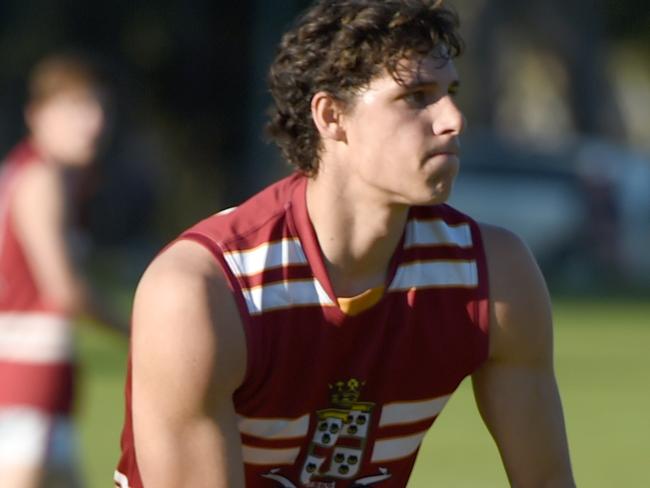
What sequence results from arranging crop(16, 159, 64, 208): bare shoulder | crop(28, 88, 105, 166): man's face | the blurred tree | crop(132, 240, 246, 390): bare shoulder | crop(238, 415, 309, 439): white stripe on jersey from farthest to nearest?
the blurred tree
crop(28, 88, 105, 166): man's face
crop(16, 159, 64, 208): bare shoulder
crop(238, 415, 309, 439): white stripe on jersey
crop(132, 240, 246, 390): bare shoulder

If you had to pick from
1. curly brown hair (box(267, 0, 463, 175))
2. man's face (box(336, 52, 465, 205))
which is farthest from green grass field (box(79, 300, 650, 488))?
man's face (box(336, 52, 465, 205))

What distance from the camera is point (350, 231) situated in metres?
4.61

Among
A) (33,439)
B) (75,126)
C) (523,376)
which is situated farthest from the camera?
(75,126)

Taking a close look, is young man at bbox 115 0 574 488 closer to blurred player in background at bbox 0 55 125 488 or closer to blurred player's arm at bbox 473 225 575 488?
blurred player's arm at bbox 473 225 575 488

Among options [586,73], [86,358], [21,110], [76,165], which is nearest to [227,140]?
[21,110]

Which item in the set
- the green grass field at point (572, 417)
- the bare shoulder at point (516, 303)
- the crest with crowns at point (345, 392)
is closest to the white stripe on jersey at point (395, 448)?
the crest with crowns at point (345, 392)

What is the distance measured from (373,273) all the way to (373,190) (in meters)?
0.22

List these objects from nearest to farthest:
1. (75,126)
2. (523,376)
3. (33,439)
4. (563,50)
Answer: (523,376) < (33,439) < (75,126) < (563,50)

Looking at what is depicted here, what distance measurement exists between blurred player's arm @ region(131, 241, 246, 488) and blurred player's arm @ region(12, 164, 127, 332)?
223cm

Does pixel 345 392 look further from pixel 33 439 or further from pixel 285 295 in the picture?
pixel 33 439

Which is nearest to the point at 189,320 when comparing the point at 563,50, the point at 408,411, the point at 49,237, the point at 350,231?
the point at 350,231

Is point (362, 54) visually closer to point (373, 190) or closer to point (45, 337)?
point (373, 190)

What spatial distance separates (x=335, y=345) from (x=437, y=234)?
42 cm

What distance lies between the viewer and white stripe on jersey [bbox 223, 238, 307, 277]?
441cm
